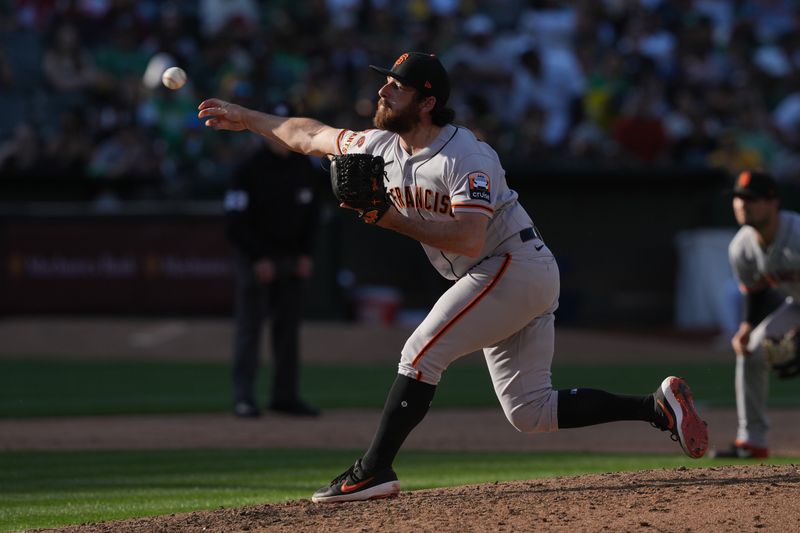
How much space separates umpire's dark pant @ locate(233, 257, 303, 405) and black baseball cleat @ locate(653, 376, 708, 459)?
4.87 metres

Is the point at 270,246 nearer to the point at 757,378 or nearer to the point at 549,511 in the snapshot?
the point at 757,378

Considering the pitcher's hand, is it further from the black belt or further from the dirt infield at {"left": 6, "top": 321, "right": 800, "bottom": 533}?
the dirt infield at {"left": 6, "top": 321, "right": 800, "bottom": 533}

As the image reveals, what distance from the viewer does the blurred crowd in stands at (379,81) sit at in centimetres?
1695

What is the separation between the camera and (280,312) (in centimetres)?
1037

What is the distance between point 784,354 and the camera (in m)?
7.66

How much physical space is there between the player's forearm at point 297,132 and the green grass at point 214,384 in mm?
5055

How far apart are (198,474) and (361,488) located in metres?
2.14

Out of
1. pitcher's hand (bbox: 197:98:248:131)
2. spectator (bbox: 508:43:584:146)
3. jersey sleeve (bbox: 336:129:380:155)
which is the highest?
spectator (bbox: 508:43:584:146)

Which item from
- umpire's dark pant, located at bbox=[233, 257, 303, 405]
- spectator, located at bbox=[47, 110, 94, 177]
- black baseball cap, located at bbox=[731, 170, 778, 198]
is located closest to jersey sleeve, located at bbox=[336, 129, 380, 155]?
black baseball cap, located at bbox=[731, 170, 778, 198]

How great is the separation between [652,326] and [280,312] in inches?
349

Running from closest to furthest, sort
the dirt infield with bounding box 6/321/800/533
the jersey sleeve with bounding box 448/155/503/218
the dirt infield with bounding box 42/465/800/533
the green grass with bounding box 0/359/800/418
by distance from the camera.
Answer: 1. the dirt infield with bounding box 42/465/800/533
2. the dirt infield with bounding box 6/321/800/533
3. the jersey sleeve with bounding box 448/155/503/218
4. the green grass with bounding box 0/359/800/418

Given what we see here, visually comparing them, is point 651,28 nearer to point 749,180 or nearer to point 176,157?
point 176,157

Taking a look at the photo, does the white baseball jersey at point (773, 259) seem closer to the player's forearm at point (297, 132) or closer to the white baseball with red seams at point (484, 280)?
the white baseball with red seams at point (484, 280)

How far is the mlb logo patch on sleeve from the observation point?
5.41 m
